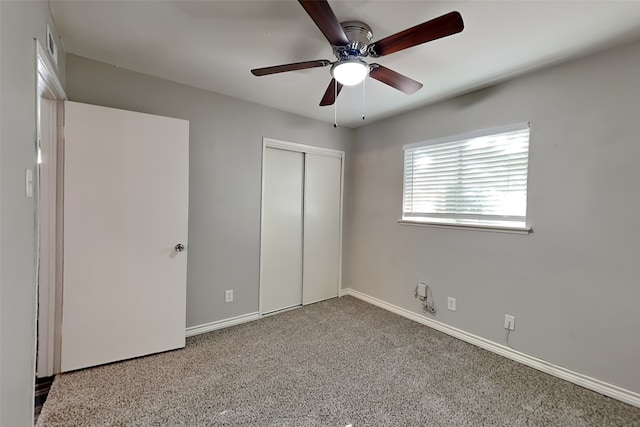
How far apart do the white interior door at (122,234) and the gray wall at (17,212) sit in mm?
756

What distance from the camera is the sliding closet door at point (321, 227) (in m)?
3.55

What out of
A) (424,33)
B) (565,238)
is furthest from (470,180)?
(424,33)

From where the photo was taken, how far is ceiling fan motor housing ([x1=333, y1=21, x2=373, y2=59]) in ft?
5.27

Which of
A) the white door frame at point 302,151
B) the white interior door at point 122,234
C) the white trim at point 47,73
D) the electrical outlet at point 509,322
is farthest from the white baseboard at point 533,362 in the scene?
the white trim at point 47,73

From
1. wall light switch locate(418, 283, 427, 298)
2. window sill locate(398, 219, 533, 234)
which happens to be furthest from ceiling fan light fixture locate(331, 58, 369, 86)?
wall light switch locate(418, 283, 427, 298)

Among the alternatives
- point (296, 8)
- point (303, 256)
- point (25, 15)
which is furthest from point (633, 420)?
point (25, 15)

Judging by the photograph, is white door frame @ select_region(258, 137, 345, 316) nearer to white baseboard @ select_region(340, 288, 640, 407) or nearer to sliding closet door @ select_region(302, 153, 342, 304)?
sliding closet door @ select_region(302, 153, 342, 304)

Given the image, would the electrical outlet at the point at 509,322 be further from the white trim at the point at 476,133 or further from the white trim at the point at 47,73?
the white trim at the point at 47,73

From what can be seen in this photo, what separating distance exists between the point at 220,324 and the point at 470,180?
2854 mm

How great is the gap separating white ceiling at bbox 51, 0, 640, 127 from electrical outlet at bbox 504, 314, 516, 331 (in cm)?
203

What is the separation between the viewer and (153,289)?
7.55 feet

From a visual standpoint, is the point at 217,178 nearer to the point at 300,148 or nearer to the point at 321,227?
the point at 300,148

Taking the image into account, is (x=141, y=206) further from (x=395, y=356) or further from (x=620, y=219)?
(x=620, y=219)

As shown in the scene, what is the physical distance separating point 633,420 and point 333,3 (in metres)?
3.01
